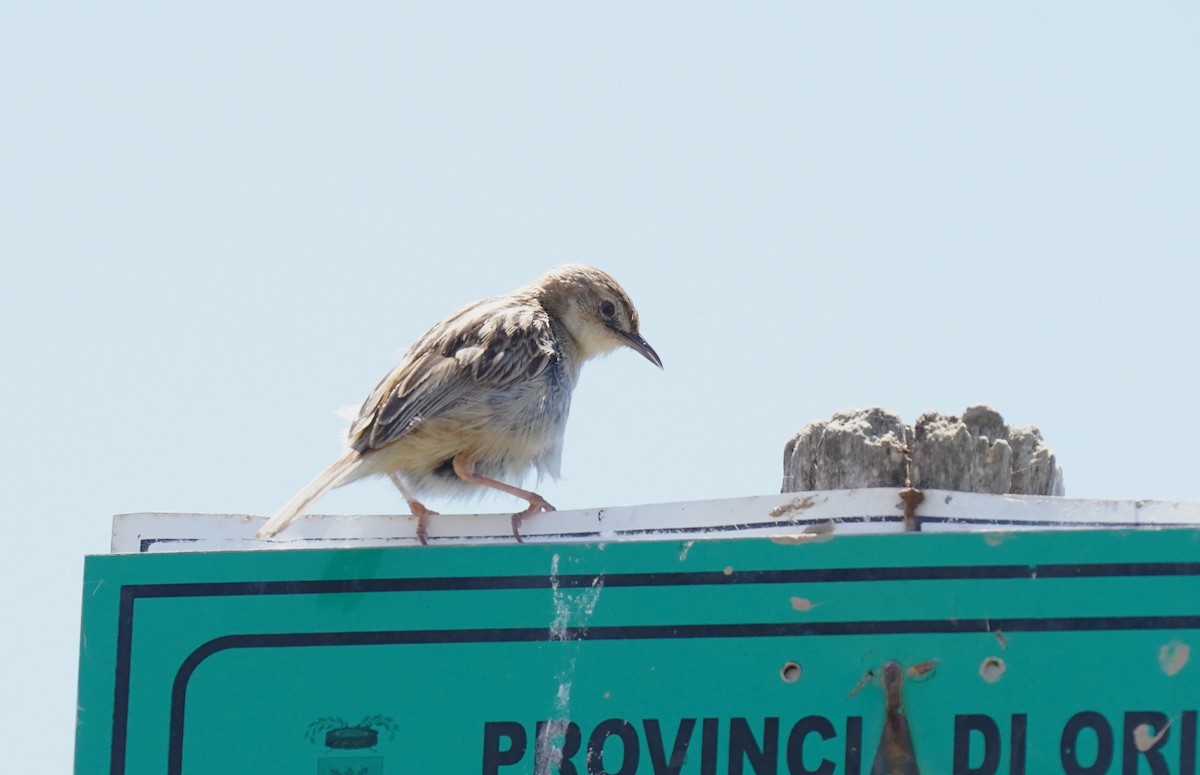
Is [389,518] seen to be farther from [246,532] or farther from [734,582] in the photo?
[734,582]

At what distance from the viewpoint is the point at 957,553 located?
3.03m

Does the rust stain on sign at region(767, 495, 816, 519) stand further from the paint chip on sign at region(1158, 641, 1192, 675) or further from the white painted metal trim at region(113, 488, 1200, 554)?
the paint chip on sign at region(1158, 641, 1192, 675)

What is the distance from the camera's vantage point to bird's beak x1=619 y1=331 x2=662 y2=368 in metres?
6.61

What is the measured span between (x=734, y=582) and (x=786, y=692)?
26 cm

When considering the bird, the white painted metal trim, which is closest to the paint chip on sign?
the white painted metal trim

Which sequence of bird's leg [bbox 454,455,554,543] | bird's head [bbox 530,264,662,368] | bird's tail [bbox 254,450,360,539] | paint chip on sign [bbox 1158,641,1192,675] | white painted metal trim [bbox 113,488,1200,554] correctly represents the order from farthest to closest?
bird's head [bbox 530,264,662,368]
bird's leg [bbox 454,455,554,543]
bird's tail [bbox 254,450,360,539]
white painted metal trim [bbox 113,488,1200,554]
paint chip on sign [bbox 1158,641,1192,675]

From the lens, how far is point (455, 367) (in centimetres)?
558

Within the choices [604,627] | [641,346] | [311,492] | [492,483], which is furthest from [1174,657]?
[641,346]

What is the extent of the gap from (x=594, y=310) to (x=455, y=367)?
119 cm

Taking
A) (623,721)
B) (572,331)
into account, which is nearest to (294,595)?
(623,721)

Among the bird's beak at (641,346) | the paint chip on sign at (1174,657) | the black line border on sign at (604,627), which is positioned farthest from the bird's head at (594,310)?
the paint chip on sign at (1174,657)

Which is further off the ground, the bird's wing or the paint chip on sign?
the bird's wing

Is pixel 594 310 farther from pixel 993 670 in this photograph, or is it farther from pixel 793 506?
pixel 993 670

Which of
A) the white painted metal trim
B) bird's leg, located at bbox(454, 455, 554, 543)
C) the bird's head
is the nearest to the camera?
the white painted metal trim
